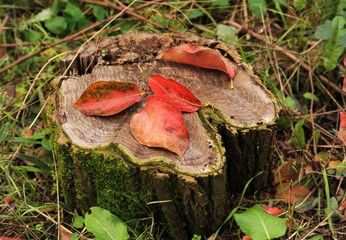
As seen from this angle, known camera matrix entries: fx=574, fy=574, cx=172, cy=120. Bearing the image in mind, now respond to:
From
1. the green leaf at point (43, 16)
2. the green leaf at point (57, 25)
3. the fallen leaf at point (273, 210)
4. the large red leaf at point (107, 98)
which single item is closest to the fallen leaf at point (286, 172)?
the fallen leaf at point (273, 210)

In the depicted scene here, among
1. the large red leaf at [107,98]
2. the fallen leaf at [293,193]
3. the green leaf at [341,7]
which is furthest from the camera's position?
the green leaf at [341,7]

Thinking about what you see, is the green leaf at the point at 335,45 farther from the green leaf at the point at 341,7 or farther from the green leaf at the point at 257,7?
the green leaf at the point at 257,7

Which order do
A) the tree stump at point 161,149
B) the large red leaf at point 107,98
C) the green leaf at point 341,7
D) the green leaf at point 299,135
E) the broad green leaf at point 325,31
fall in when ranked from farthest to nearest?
the green leaf at point 341,7 < the broad green leaf at point 325,31 < the green leaf at point 299,135 < the large red leaf at point 107,98 < the tree stump at point 161,149

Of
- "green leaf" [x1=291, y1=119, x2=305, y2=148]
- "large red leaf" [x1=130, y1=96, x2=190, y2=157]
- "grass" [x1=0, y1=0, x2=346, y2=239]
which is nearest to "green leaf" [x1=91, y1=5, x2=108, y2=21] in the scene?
"grass" [x1=0, y1=0, x2=346, y2=239]

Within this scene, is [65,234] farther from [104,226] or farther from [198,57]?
[198,57]

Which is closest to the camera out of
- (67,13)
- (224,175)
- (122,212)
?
(224,175)

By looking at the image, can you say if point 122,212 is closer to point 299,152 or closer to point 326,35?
point 299,152

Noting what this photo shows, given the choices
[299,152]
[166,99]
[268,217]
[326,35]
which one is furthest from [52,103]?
[326,35]
